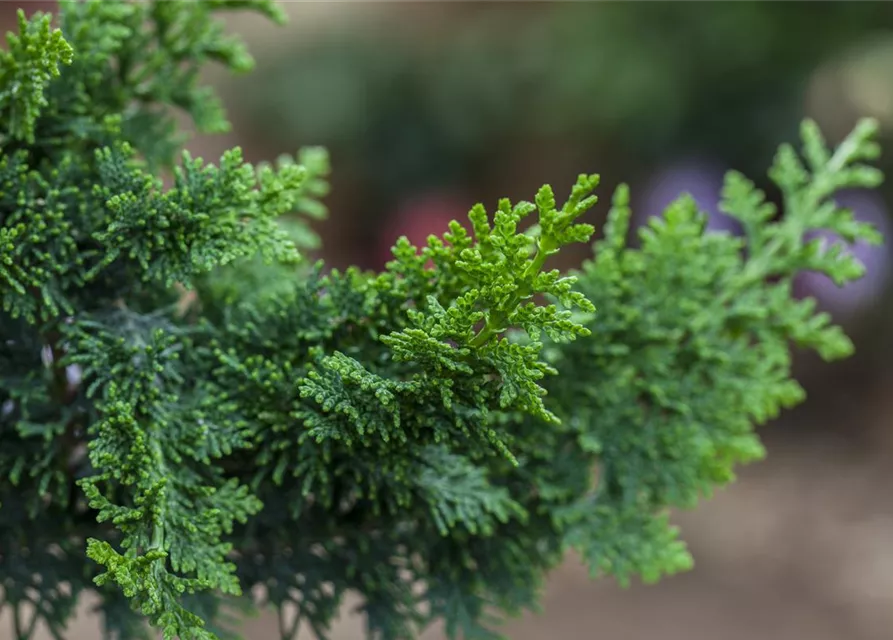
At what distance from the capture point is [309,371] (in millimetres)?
575

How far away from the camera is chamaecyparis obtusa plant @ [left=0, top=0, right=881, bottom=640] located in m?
0.57

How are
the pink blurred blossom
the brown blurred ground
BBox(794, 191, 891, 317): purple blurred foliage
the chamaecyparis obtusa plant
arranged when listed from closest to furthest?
1. the chamaecyparis obtusa plant
2. the brown blurred ground
3. BBox(794, 191, 891, 317): purple blurred foliage
4. the pink blurred blossom

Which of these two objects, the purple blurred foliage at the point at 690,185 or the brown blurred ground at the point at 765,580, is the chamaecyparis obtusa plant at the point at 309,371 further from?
the purple blurred foliage at the point at 690,185

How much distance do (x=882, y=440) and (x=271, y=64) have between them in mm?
2677

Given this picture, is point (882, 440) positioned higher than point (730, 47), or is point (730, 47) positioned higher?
point (730, 47)

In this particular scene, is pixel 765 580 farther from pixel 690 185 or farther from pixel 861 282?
pixel 690 185

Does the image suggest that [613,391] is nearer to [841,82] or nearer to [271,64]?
[841,82]

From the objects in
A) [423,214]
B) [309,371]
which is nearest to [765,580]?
[423,214]

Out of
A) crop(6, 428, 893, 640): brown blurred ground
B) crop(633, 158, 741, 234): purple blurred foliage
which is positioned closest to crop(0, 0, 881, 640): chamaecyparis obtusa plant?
crop(6, 428, 893, 640): brown blurred ground

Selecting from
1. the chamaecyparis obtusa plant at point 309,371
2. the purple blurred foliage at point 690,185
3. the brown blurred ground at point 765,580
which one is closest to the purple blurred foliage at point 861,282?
the purple blurred foliage at point 690,185

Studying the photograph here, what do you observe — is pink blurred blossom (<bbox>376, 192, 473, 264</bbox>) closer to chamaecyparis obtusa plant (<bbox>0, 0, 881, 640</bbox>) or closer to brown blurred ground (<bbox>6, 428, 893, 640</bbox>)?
brown blurred ground (<bbox>6, 428, 893, 640</bbox>)

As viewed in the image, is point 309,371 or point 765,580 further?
point 765,580

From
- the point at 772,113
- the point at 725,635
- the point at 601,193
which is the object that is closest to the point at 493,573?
the point at 725,635

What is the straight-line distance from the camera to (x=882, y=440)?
10.0 feet
